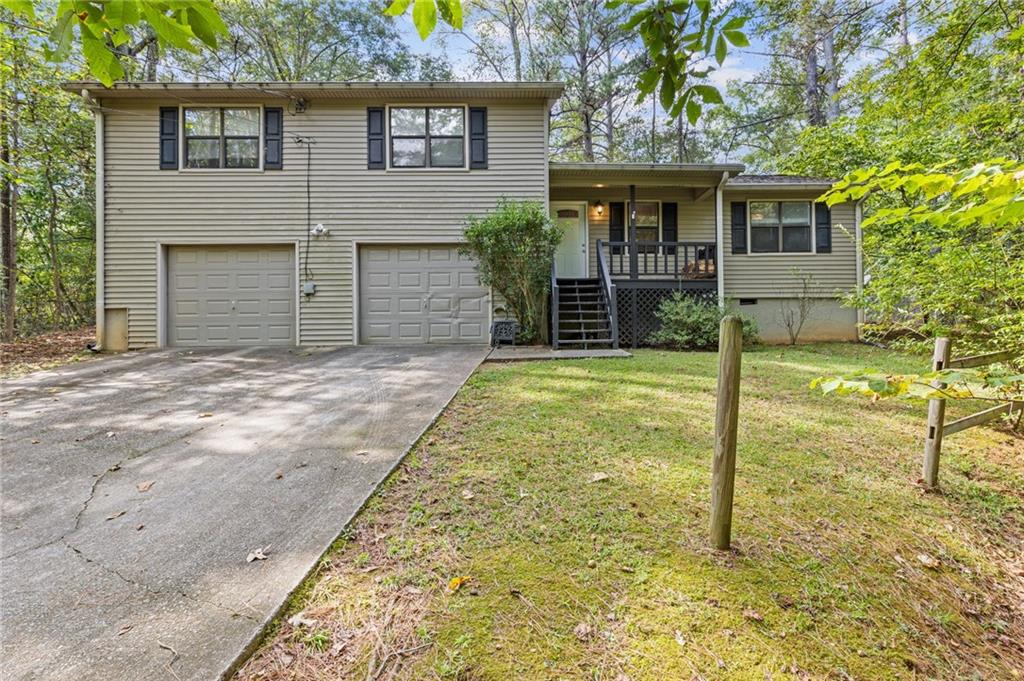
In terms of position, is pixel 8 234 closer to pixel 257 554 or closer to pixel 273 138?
pixel 273 138

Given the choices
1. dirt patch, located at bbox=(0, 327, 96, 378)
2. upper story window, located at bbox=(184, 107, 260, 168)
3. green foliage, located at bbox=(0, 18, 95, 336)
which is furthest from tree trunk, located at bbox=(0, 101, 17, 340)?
upper story window, located at bbox=(184, 107, 260, 168)

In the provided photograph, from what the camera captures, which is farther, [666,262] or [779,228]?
[779,228]

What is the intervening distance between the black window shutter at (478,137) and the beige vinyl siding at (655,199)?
7.15 feet

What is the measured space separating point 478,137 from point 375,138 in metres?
2.05

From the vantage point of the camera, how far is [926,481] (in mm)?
2770

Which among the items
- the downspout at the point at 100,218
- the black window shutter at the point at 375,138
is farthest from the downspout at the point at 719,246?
the downspout at the point at 100,218

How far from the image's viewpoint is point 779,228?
10.9m

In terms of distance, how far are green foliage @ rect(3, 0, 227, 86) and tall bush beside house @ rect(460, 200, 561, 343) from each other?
6329mm

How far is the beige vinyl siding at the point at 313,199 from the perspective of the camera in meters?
8.70

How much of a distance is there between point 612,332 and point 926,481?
5.35 m

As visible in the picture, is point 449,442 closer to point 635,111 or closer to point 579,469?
point 579,469

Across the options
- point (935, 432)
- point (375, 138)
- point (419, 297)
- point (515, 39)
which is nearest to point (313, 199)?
point (375, 138)

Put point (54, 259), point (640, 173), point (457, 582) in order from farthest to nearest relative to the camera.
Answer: point (54, 259) → point (640, 173) → point (457, 582)

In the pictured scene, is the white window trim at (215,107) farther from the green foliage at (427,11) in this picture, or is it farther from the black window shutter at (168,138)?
the green foliage at (427,11)
